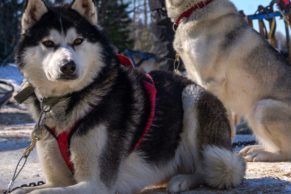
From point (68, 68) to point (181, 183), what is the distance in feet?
3.58

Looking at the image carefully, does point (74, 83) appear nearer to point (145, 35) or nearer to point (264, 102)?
point (264, 102)

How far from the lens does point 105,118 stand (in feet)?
9.33

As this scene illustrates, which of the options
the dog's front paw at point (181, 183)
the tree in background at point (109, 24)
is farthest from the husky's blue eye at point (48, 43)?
the tree in background at point (109, 24)

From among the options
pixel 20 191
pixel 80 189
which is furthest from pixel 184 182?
pixel 20 191

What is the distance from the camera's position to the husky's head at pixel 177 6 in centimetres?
522

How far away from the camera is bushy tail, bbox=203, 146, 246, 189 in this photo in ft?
10.3

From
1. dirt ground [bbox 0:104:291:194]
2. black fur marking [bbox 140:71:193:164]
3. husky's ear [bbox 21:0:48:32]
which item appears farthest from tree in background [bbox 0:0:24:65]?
husky's ear [bbox 21:0:48:32]

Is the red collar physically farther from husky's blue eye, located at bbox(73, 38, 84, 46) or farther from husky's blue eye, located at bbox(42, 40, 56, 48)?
husky's blue eye, located at bbox(42, 40, 56, 48)

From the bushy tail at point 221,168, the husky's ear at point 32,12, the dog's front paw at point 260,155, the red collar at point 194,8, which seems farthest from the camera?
the red collar at point 194,8

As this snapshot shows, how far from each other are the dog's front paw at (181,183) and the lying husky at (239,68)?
5.09 feet

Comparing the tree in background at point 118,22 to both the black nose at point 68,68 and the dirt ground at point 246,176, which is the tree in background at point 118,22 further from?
the black nose at point 68,68

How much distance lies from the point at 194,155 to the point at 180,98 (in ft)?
1.28

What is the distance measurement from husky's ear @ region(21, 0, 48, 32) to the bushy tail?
134 centimetres

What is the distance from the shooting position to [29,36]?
2875mm
